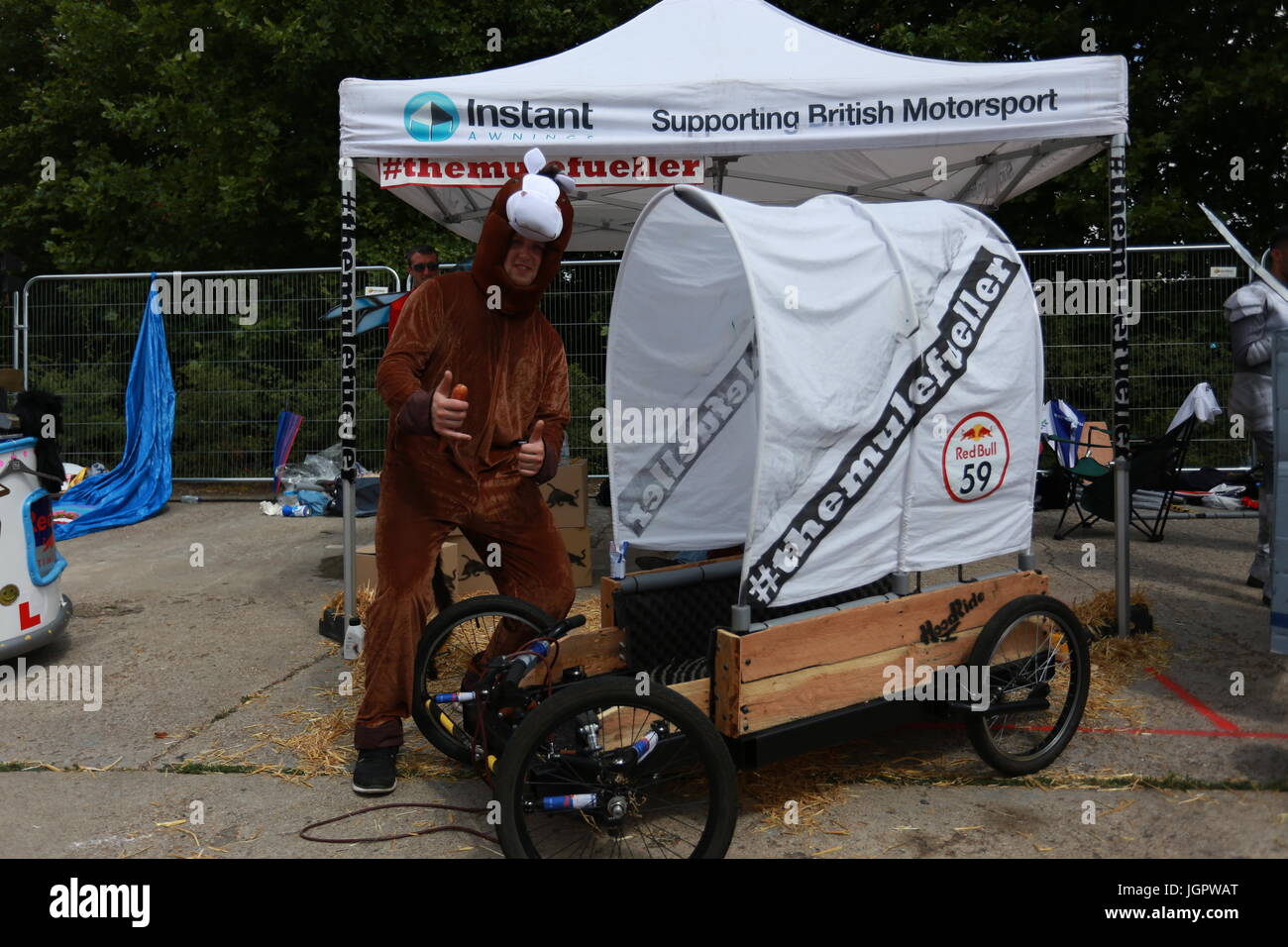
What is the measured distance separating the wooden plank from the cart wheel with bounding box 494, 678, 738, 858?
0.16 m

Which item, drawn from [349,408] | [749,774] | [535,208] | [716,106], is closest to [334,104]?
[349,408]

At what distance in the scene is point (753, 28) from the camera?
6.02m

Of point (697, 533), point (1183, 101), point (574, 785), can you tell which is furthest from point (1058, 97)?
point (1183, 101)

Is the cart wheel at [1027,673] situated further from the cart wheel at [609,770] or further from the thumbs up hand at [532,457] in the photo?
the thumbs up hand at [532,457]

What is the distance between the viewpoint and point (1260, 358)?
6.09 m

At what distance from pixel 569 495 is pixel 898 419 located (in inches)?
138

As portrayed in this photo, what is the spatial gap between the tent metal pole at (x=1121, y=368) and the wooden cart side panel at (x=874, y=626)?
1452mm

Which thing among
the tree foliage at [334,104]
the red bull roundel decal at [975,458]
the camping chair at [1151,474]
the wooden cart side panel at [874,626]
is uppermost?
the tree foliage at [334,104]

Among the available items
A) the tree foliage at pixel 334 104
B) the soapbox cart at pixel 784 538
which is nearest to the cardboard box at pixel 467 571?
the soapbox cart at pixel 784 538

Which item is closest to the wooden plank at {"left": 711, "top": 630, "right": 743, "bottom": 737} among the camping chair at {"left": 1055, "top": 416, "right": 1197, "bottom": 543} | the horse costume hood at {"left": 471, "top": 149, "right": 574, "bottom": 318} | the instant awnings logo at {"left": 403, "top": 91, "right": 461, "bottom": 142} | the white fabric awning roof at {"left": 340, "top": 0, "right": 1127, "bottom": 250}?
the horse costume hood at {"left": 471, "top": 149, "right": 574, "bottom": 318}

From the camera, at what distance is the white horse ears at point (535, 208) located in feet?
11.8

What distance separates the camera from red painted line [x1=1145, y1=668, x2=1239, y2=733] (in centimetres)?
431

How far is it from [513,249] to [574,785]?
1.83 metres

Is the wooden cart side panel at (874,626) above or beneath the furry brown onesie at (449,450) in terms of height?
beneath
